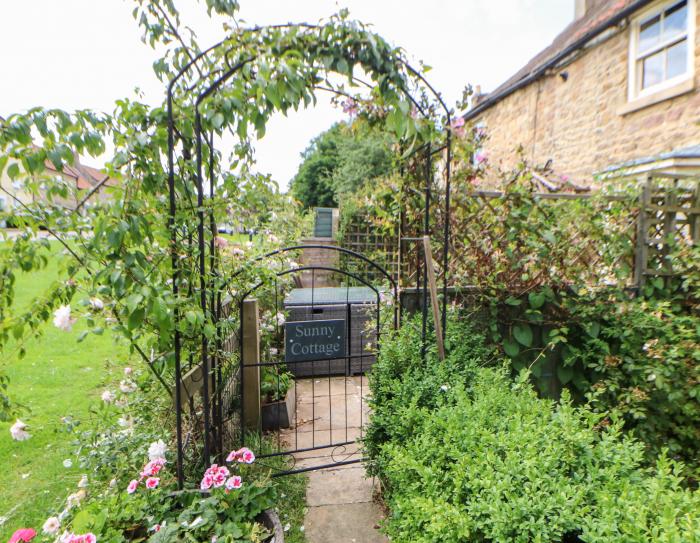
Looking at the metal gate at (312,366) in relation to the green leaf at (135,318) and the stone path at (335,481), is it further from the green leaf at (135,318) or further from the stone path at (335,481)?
the green leaf at (135,318)

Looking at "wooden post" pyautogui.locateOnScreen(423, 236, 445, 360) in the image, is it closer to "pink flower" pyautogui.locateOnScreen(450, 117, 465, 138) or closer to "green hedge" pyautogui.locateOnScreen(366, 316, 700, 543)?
"green hedge" pyautogui.locateOnScreen(366, 316, 700, 543)

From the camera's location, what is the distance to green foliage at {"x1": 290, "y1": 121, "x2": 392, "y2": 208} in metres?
2.92

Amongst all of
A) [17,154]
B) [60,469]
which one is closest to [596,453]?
[17,154]

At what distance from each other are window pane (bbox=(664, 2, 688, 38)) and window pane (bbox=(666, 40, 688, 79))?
15 cm

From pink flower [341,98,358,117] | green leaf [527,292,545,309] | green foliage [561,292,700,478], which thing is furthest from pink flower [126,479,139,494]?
green leaf [527,292,545,309]

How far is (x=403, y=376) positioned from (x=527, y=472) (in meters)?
0.96

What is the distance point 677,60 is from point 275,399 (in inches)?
243

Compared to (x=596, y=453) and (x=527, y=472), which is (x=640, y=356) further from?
(x=527, y=472)

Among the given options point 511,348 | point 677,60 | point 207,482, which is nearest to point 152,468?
point 207,482

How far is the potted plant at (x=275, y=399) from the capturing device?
3273 millimetres

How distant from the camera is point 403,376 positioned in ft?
7.14

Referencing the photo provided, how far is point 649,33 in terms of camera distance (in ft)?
17.3

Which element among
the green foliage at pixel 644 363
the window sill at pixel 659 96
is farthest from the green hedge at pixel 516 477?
the window sill at pixel 659 96

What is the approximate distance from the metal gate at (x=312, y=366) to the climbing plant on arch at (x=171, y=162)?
1.85 feet
